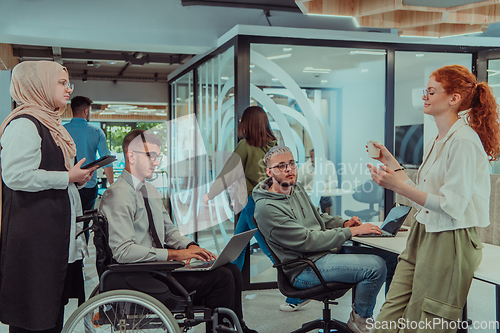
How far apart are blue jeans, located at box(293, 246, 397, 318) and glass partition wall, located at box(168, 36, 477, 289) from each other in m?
1.60

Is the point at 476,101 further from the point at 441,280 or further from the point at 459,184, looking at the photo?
the point at 441,280

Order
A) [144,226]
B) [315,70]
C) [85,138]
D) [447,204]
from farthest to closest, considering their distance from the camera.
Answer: [85,138], [315,70], [144,226], [447,204]

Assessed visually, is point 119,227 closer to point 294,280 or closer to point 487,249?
point 294,280

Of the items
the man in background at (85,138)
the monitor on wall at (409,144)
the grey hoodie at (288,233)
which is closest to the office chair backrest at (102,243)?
the grey hoodie at (288,233)

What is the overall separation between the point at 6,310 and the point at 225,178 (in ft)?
6.02

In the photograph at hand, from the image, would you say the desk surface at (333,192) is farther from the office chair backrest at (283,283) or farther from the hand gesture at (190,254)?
the hand gesture at (190,254)

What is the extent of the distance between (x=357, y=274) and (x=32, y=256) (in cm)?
166

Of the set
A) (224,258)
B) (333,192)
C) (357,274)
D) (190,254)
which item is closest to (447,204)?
(357,274)

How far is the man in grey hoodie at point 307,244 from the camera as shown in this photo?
248 cm

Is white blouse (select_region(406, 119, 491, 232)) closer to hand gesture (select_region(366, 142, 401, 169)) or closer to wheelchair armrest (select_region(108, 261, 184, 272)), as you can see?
hand gesture (select_region(366, 142, 401, 169))

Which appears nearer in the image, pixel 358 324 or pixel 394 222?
pixel 358 324

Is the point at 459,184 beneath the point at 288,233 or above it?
above

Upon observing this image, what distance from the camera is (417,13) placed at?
2.81m

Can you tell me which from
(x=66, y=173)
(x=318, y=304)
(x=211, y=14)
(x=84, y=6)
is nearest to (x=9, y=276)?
(x=66, y=173)
